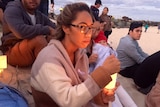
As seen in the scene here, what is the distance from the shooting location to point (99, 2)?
8.49m

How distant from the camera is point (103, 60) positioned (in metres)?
3.29

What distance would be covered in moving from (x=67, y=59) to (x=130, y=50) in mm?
3040

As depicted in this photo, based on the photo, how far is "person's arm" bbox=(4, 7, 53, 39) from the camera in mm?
3494

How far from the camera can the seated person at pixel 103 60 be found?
298 cm

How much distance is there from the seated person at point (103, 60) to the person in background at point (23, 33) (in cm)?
57

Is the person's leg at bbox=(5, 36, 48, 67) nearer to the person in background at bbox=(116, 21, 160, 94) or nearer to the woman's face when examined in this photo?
the woman's face

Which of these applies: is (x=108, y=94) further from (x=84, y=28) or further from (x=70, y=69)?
(x=84, y=28)

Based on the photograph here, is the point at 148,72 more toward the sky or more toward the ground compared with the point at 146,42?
more toward the sky

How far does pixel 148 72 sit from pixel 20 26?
1.86 metres

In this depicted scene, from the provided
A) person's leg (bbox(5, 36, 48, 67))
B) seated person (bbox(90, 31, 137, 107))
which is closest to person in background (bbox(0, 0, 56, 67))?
person's leg (bbox(5, 36, 48, 67))

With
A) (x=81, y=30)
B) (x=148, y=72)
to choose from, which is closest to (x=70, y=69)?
(x=81, y=30)

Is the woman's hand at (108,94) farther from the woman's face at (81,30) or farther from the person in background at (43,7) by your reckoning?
the person in background at (43,7)

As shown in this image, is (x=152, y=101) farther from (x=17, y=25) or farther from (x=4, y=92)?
(x=17, y=25)

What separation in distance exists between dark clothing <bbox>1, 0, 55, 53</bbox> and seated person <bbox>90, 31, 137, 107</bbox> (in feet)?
2.17
